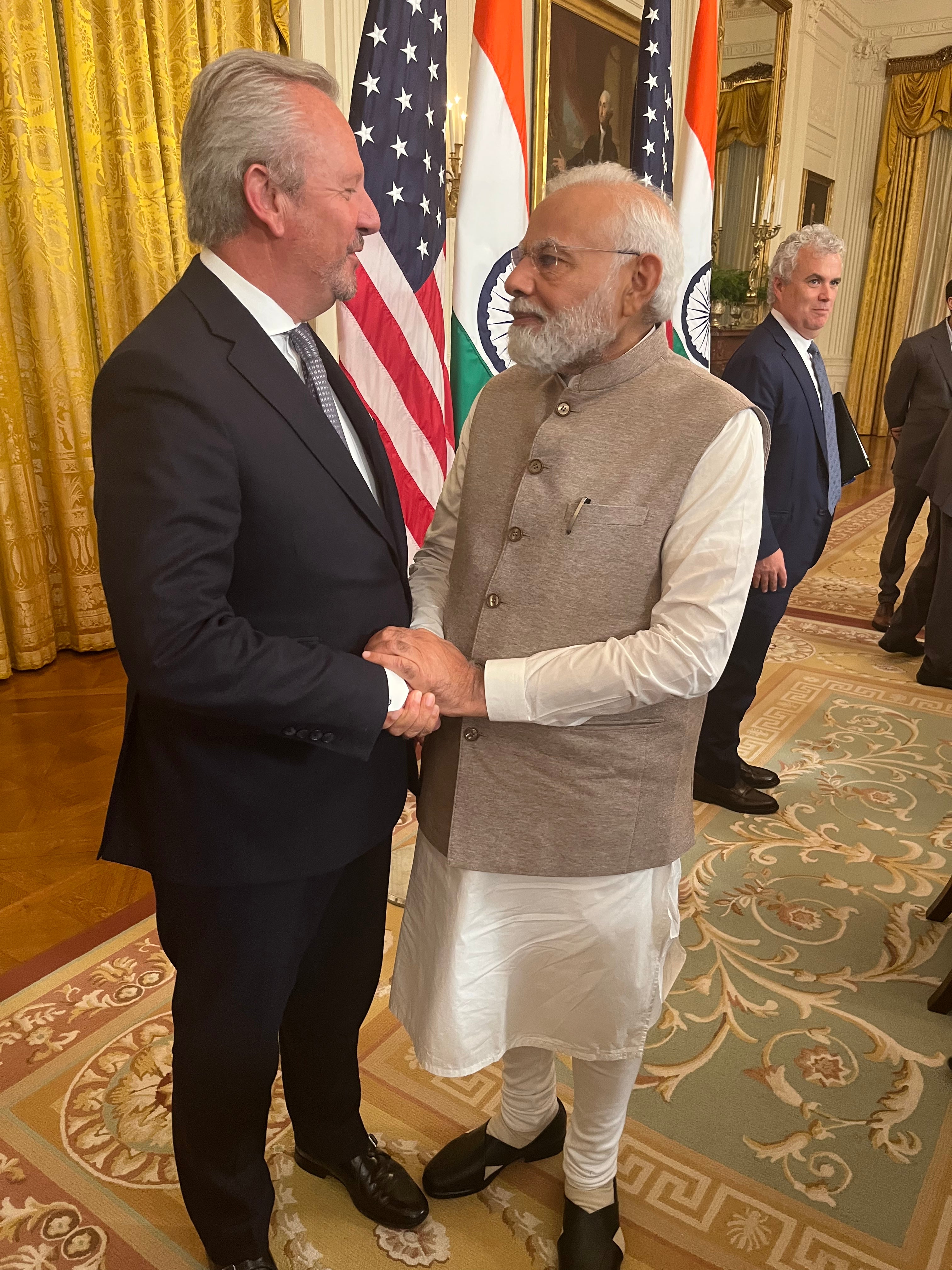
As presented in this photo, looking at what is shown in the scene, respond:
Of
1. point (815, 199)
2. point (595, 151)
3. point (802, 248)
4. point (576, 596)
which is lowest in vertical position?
point (576, 596)

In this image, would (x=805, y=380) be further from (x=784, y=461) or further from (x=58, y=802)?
(x=58, y=802)

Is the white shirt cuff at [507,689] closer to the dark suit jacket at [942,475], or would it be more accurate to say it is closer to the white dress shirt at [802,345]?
the white dress shirt at [802,345]

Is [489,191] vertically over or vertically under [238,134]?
over

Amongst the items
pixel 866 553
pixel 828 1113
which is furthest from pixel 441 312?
pixel 866 553

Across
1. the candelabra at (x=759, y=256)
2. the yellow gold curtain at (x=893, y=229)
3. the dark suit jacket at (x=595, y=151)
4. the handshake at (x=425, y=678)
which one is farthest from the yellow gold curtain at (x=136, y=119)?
the yellow gold curtain at (x=893, y=229)

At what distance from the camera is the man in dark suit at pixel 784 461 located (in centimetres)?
307

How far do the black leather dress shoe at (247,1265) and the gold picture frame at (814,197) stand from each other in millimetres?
11017

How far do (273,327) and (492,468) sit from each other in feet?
1.34

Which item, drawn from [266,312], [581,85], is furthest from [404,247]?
[581,85]

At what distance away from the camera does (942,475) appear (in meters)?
3.33

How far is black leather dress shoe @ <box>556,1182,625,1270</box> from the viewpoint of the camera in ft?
5.25

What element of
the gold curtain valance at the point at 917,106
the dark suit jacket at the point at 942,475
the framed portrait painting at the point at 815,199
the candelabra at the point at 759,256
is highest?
the gold curtain valance at the point at 917,106

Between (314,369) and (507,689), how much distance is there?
553 mm

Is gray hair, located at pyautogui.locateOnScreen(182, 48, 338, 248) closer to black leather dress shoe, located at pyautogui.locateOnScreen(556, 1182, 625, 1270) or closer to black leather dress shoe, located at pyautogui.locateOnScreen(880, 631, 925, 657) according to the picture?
black leather dress shoe, located at pyautogui.locateOnScreen(556, 1182, 625, 1270)
